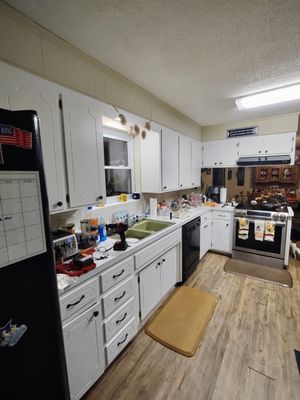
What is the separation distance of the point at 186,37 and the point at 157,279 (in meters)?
2.16

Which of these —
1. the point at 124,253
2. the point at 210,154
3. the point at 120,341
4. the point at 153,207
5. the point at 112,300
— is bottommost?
the point at 120,341

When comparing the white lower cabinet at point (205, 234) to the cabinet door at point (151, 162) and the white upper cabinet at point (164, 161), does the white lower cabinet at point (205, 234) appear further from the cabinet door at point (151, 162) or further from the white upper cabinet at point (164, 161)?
the cabinet door at point (151, 162)

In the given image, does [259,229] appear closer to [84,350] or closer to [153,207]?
[153,207]

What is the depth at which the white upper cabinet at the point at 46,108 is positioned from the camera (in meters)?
1.09

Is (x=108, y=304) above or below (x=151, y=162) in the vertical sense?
below

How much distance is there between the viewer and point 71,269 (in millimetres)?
1262

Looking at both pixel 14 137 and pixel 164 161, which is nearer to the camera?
pixel 14 137

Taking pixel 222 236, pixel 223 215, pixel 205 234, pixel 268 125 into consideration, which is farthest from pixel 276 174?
pixel 205 234

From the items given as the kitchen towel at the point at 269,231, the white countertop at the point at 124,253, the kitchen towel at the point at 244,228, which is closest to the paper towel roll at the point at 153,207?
the white countertop at the point at 124,253

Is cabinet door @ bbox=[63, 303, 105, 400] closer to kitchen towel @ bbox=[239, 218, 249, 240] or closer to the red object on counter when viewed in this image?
the red object on counter

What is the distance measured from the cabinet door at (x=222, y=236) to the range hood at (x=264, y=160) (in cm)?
114

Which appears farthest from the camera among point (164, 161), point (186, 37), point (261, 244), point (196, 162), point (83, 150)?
point (196, 162)

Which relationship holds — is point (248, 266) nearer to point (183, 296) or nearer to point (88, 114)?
point (183, 296)

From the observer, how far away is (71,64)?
1487mm
